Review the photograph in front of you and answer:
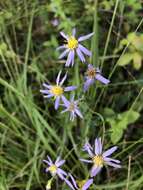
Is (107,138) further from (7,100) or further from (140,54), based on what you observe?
(7,100)

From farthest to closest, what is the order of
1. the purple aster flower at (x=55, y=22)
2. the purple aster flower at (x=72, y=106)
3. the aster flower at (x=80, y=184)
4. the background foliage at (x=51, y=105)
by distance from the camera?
the purple aster flower at (x=55, y=22) < the background foliage at (x=51, y=105) < the purple aster flower at (x=72, y=106) < the aster flower at (x=80, y=184)

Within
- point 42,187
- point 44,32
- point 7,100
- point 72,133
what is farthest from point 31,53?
point 42,187

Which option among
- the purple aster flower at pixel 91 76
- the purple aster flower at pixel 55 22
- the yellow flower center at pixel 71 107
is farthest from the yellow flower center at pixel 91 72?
the purple aster flower at pixel 55 22

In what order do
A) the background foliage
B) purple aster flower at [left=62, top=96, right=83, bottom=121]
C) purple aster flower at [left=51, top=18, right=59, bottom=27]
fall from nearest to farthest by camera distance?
purple aster flower at [left=62, top=96, right=83, bottom=121], the background foliage, purple aster flower at [left=51, top=18, right=59, bottom=27]

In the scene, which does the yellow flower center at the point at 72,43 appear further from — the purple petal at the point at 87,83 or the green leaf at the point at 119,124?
the green leaf at the point at 119,124

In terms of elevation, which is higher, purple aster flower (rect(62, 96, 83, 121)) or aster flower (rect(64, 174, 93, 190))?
purple aster flower (rect(62, 96, 83, 121))

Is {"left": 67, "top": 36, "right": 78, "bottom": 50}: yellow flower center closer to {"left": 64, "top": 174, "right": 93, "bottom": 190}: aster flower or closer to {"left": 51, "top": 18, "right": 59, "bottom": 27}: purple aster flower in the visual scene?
{"left": 64, "top": 174, "right": 93, "bottom": 190}: aster flower

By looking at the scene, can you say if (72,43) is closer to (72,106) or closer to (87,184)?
(72,106)

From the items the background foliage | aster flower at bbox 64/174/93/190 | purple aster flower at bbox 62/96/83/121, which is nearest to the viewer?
aster flower at bbox 64/174/93/190

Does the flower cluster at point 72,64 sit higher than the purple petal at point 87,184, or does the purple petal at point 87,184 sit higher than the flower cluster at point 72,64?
the flower cluster at point 72,64

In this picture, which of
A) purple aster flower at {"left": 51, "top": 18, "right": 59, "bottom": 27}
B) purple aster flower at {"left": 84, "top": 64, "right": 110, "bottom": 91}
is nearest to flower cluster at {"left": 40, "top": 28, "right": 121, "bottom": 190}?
purple aster flower at {"left": 84, "top": 64, "right": 110, "bottom": 91}
